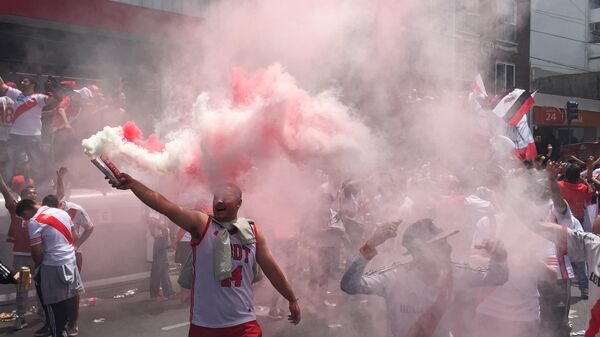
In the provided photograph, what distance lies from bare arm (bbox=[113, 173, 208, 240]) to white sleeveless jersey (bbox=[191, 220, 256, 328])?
7cm

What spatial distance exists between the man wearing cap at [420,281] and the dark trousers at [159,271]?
16.4 feet

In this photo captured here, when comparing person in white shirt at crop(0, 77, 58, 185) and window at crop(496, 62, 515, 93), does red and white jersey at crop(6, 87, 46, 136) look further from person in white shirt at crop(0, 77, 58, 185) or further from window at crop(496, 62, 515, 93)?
window at crop(496, 62, 515, 93)

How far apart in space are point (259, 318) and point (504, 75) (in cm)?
1251

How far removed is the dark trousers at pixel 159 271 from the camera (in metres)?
8.16

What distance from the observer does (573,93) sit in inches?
1187

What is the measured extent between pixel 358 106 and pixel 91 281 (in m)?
4.52

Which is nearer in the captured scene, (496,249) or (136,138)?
(496,249)

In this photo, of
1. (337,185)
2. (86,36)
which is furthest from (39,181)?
(337,185)

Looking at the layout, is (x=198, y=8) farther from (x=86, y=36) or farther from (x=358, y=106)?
(x=358, y=106)

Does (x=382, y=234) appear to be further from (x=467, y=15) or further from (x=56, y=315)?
(x=467, y=15)

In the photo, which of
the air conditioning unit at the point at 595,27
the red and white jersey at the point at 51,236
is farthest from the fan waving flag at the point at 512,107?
the air conditioning unit at the point at 595,27

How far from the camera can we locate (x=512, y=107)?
34.7 ft

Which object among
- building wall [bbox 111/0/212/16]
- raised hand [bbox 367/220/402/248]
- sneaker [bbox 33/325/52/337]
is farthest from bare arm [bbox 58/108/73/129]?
raised hand [bbox 367/220/402/248]

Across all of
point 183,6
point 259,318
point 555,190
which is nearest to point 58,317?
point 259,318
